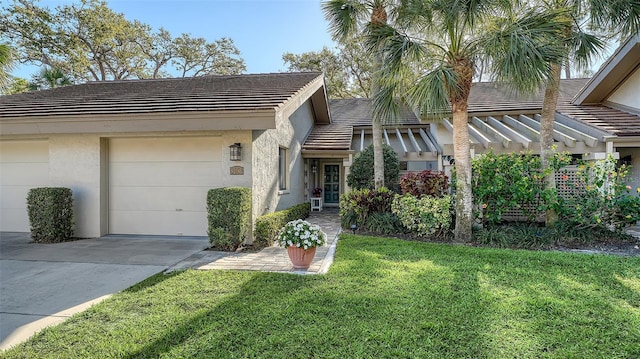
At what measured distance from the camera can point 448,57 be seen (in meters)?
8.06

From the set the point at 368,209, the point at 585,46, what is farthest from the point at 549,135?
the point at 368,209

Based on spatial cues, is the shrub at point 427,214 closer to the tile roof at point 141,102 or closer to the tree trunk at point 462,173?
the tree trunk at point 462,173

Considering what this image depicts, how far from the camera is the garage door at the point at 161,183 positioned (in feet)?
29.2

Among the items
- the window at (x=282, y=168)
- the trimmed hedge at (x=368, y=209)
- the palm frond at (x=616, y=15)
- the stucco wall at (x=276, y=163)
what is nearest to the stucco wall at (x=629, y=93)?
the palm frond at (x=616, y=15)

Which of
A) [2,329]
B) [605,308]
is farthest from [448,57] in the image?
[2,329]

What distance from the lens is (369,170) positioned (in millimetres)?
12352

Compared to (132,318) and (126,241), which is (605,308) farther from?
(126,241)

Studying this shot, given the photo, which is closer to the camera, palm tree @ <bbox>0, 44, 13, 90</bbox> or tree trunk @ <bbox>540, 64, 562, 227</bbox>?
palm tree @ <bbox>0, 44, 13, 90</bbox>

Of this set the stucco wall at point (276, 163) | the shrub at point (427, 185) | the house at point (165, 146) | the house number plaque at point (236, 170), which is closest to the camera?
the house at point (165, 146)

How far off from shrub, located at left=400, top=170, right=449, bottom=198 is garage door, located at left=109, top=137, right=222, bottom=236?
5.59 metres

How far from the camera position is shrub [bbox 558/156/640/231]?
8094 mm

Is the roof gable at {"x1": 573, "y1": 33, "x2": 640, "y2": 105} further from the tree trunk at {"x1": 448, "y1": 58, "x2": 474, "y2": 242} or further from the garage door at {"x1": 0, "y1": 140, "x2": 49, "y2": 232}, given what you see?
the garage door at {"x1": 0, "y1": 140, "x2": 49, "y2": 232}

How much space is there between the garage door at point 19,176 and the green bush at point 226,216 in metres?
6.10

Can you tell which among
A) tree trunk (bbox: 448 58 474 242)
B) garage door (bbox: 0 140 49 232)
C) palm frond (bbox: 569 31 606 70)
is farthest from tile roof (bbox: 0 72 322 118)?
palm frond (bbox: 569 31 606 70)
